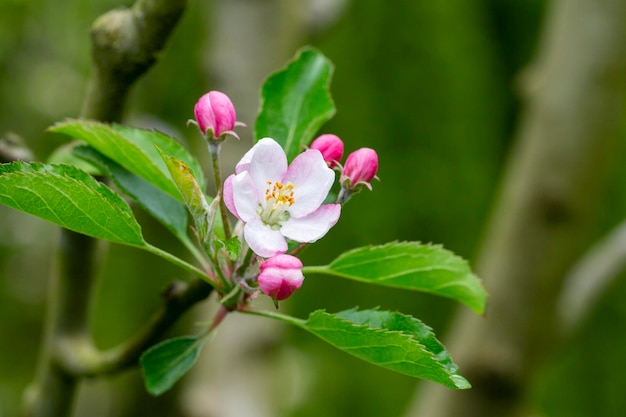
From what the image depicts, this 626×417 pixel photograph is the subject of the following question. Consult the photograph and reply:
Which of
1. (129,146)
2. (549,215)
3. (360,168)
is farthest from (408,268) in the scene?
(549,215)

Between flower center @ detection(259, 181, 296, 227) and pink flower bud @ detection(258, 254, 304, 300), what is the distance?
0.04m

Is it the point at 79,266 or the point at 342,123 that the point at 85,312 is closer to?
the point at 79,266

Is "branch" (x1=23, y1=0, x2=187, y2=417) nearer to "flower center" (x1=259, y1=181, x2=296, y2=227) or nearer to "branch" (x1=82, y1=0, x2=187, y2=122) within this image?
"branch" (x1=82, y1=0, x2=187, y2=122)

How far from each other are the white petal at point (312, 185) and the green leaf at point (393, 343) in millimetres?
70

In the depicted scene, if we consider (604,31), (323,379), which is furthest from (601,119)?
(323,379)

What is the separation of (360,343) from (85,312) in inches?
16.5

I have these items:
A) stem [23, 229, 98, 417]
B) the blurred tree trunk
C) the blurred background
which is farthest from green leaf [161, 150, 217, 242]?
the blurred background

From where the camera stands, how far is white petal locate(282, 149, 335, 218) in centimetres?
49

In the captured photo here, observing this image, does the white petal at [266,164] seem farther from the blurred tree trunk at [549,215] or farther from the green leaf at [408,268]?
the blurred tree trunk at [549,215]

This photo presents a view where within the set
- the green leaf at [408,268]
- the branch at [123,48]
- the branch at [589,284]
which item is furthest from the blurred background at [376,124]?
the green leaf at [408,268]

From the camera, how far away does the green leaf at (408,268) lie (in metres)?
0.54

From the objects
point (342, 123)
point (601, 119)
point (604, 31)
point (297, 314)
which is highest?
point (342, 123)

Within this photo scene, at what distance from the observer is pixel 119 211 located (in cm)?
47

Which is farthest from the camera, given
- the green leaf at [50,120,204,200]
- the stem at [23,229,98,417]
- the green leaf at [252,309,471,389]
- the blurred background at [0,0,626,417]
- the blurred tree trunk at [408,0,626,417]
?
the blurred background at [0,0,626,417]
